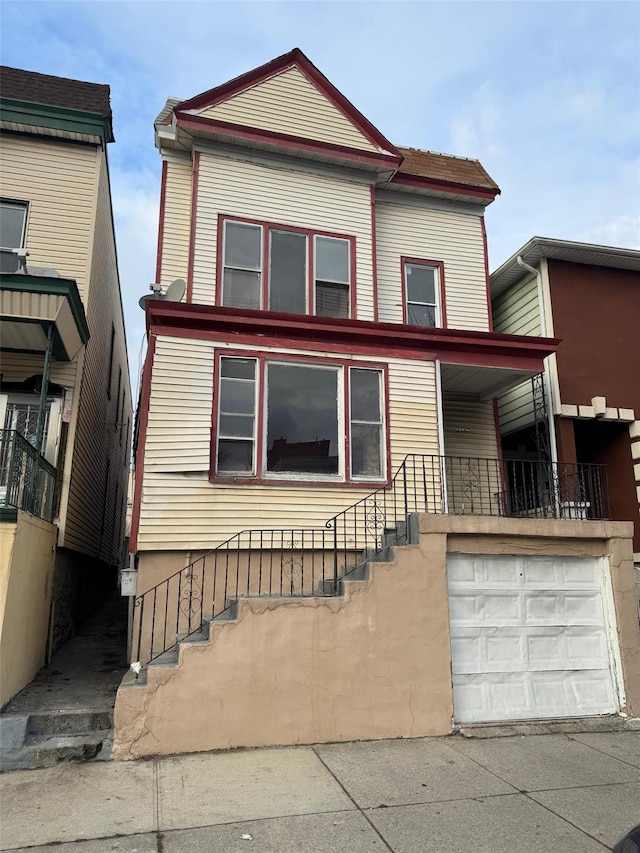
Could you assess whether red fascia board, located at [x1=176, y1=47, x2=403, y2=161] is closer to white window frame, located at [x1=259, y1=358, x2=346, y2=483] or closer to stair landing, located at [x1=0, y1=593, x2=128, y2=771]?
white window frame, located at [x1=259, y1=358, x2=346, y2=483]

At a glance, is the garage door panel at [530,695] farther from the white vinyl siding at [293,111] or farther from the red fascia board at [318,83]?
the white vinyl siding at [293,111]

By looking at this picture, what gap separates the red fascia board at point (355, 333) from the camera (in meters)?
8.64

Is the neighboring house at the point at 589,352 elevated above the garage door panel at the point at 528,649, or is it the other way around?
the neighboring house at the point at 589,352

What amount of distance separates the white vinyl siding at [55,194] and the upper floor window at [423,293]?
571 centimetres

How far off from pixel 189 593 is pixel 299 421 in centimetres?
285

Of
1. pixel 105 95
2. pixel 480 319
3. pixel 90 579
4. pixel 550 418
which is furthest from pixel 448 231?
pixel 90 579

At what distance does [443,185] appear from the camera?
11.8 meters

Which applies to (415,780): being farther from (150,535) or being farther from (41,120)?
(41,120)

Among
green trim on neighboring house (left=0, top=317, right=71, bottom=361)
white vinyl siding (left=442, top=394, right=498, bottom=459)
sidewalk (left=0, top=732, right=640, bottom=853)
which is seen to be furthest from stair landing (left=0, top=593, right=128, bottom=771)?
white vinyl siding (left=442, top=394, right=498, bottom=459)

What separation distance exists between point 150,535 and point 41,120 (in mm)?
7524

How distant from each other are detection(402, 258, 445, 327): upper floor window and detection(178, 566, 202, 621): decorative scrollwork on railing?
19.8 ft

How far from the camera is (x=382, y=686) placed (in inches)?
277

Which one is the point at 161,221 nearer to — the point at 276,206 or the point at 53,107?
the point at 276,206

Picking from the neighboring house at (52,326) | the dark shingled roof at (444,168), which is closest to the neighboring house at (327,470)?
the dark shingled roof at (444,168)
